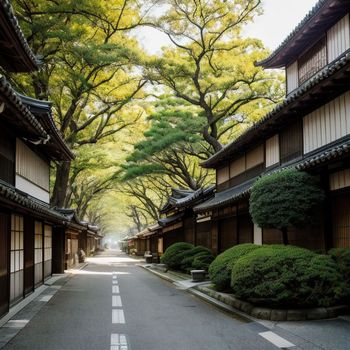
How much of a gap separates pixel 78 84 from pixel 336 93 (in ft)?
55.3

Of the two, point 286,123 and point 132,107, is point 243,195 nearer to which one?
point 286,123

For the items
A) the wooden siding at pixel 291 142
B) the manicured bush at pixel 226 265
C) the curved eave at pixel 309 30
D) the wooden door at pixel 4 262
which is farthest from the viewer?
the wooden siding at pixel 291 142

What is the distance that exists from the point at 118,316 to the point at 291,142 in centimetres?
904

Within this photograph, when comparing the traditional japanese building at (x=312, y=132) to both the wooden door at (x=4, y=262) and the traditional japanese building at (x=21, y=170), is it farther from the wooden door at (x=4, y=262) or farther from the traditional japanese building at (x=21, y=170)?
the wooden door at (x=4, y=262)

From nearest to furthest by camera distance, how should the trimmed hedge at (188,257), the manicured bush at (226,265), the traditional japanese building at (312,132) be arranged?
the traditional japanese building at (312,132) < the manicured bush at (226,265) < the trimmed hedge at (188,257)

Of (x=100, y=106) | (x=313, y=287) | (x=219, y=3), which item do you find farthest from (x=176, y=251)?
(x=313, y=287)

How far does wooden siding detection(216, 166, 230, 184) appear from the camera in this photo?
26184 mm

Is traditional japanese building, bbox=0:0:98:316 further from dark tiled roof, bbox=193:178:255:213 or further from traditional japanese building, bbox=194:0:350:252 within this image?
traditional japanese building, bbox=194:0:350:252

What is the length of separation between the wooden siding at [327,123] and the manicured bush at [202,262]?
Answer: 395 inches

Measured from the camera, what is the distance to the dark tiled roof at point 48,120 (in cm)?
1638

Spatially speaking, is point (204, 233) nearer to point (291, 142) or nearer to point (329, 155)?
point (291, 142)

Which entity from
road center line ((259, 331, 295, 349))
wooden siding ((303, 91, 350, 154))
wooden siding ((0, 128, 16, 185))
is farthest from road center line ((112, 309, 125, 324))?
wooden siding ((303, 91, 350, 154))

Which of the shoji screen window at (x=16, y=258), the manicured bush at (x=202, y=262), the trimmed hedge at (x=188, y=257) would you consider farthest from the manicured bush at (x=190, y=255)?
the shoji screen window at (x=16, y=258)

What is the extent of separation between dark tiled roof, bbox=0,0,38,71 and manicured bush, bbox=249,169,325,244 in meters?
7.91
